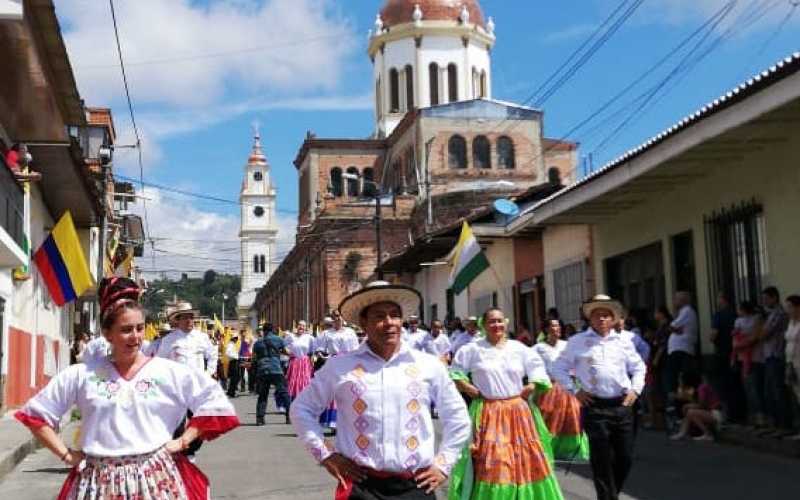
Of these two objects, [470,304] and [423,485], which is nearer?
[423,485]

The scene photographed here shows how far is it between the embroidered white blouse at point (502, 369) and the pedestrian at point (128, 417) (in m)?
4.15

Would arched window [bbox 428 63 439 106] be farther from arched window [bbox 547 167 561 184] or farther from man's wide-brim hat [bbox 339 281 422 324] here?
man's wide-brim hat [bbox 339 281 422 324]

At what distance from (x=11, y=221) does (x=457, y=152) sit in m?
48.7

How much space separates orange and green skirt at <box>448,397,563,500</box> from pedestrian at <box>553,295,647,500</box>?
19.0 inches

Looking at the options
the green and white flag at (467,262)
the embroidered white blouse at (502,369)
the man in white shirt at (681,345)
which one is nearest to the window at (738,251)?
the man in white shirt at (681,345)

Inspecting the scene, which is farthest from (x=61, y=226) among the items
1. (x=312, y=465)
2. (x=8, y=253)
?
(x=312, y=465)

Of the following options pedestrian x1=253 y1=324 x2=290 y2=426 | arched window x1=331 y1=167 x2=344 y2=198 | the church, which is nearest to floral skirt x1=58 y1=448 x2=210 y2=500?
pedestrian x1=253 y1=324 x2=290 y2=426

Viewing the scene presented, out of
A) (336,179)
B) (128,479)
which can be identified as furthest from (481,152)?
(128,479)

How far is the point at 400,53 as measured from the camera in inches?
2874

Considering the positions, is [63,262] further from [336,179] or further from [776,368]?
[336,179]

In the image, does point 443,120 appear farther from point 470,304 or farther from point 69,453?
point 69,453

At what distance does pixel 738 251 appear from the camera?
53.9 feet

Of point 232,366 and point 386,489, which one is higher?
point 232,366

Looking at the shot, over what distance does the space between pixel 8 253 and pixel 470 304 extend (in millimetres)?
18298
